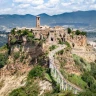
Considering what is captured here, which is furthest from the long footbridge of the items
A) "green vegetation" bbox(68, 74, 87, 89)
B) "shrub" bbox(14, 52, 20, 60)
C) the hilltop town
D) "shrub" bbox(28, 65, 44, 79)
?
"shrub" bbox(14, 52, 20, 60)

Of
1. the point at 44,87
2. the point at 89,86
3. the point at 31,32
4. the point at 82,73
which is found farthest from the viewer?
the point at 31,32

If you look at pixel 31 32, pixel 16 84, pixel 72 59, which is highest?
pixel 31 32

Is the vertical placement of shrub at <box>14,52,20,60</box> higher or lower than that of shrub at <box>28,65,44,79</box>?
higher

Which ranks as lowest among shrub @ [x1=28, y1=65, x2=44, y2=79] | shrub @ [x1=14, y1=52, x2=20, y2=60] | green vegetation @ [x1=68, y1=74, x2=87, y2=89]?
green vegetation @ [x1=68, y1=74, x2=87, y2=89]

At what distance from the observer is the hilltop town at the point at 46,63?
44594 mm

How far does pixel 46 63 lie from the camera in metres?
48.0

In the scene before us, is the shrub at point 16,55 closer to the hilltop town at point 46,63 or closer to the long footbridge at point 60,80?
the hilltop town at point 46,63

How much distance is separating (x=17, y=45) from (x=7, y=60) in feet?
10.0

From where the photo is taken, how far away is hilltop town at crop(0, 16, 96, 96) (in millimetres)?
44594

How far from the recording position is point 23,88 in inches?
1786

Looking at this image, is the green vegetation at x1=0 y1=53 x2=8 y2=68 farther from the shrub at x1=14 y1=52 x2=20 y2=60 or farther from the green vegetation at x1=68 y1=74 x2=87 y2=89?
the green vegetation at x1=68 y1=74 x2=87 y2=89

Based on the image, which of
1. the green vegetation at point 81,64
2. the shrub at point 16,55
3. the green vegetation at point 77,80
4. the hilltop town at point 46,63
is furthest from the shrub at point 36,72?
the green vegetation at point 81,64

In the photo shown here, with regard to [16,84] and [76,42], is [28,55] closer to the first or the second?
[16,84]

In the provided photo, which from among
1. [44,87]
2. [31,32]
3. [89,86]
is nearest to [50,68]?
[44,87]
